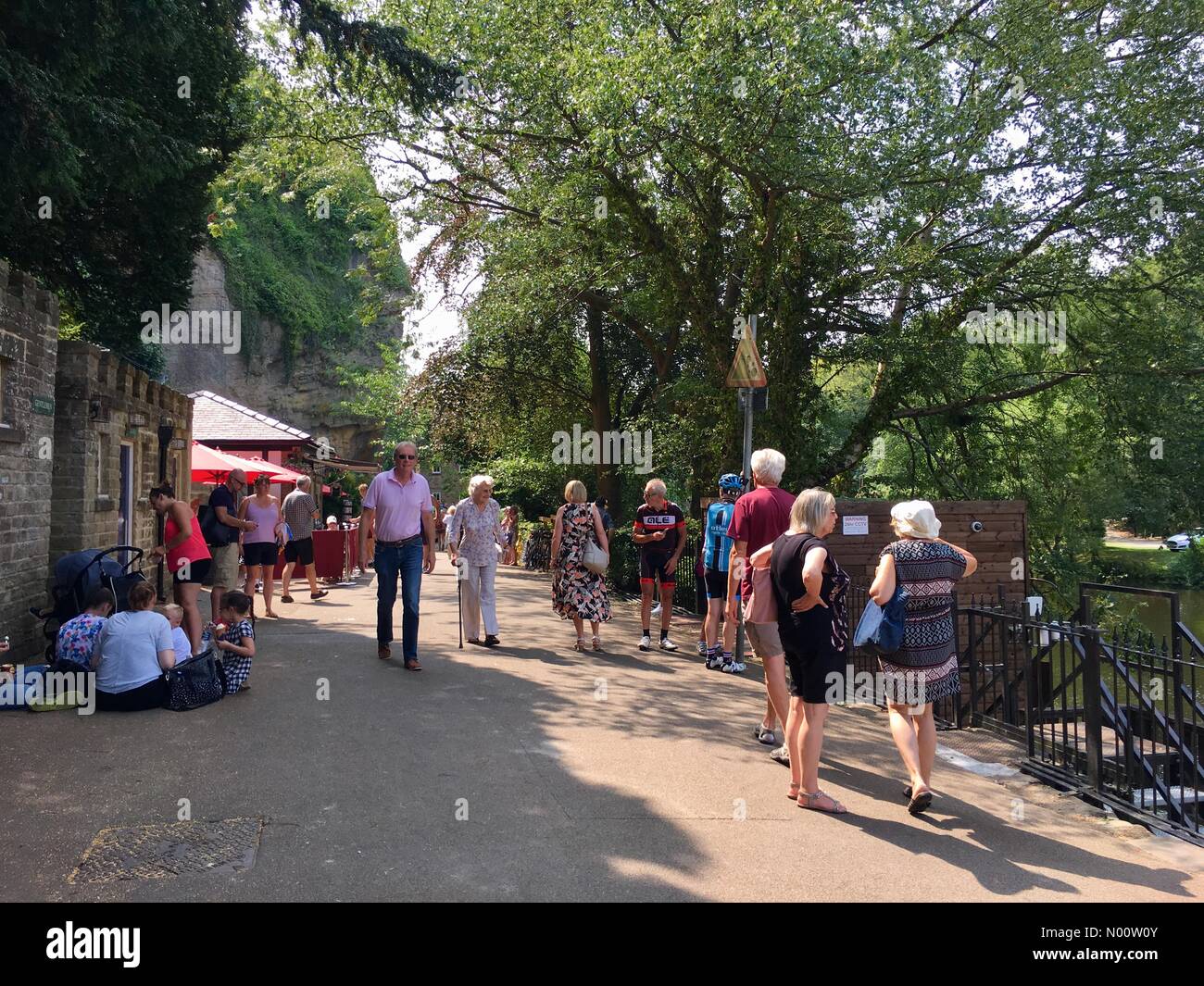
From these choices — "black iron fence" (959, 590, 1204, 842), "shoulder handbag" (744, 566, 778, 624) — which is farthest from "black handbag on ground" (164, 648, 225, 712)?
"black iron fence" (959, 590, 1204, 842)

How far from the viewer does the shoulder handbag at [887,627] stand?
5.34m

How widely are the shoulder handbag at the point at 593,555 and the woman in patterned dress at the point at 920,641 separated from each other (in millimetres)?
5011

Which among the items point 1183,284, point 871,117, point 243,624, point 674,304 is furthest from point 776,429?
point 243,624

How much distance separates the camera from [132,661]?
689 centimetres

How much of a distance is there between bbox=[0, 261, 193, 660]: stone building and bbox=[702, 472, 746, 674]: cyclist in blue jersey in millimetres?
6468

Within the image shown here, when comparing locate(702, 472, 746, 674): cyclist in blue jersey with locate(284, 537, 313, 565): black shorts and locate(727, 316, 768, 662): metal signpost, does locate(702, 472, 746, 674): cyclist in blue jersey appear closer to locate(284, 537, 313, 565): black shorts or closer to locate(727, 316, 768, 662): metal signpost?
locate(727, 316, 768, 662): metal signpost

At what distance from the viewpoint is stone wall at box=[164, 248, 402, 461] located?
1351 inches

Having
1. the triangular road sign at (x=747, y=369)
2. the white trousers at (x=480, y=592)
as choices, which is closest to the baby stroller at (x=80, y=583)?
the white trousers at (x=480, y=592)

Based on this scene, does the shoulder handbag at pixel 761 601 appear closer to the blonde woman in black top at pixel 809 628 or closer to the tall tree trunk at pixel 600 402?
the blonde woman in black top at pixel 809 628

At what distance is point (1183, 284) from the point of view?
12.7 meters

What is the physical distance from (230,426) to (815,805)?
56.3ft

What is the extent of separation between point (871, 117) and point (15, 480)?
949 cm

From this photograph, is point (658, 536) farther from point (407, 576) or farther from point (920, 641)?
point (920, 641)

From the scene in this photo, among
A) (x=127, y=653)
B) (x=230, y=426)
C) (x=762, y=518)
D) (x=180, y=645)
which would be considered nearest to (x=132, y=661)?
Result: (x=127, y=653)
